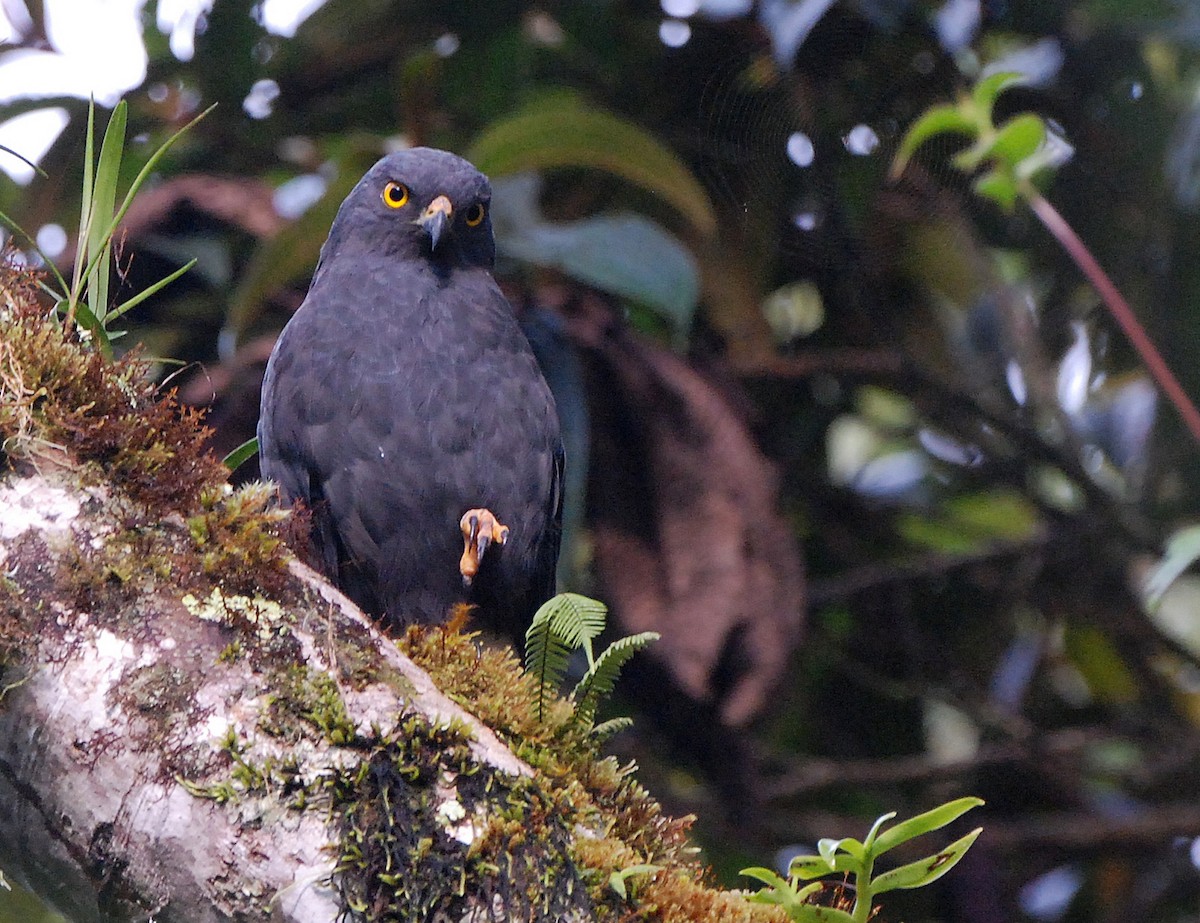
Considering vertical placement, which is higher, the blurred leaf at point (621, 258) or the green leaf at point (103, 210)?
the green leaf at point (103, 210)

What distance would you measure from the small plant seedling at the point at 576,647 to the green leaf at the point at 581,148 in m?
2.50

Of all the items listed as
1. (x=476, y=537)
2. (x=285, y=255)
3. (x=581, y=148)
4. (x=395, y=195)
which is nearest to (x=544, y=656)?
(x=476, y=537)

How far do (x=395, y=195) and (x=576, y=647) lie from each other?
79.1 inches

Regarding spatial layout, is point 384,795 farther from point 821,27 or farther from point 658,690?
point 821,27

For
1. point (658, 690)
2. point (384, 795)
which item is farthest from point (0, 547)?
point (658, 690)

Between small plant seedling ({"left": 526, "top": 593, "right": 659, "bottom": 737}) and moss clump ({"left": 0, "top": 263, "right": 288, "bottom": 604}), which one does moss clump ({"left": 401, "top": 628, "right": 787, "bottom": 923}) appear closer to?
small plant seedling ({"left": 526, "top": 593, "right": 659, "bottom": 737})

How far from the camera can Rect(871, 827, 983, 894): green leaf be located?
1.76m

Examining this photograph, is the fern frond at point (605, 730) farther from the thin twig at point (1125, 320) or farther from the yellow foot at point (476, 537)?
the thin twig at point (1125, 320)

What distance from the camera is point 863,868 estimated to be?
5.82ft

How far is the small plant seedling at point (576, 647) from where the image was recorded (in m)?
1.99

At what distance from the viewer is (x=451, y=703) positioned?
1.96m

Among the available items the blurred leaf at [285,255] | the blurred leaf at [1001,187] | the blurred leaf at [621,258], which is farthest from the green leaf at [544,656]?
the blurred leaf at [285,255]

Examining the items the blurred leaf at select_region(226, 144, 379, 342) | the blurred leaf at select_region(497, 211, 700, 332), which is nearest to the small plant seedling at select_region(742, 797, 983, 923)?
the blurred leaf at select_region(497, 211, 700, 332)

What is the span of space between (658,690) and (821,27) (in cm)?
236
